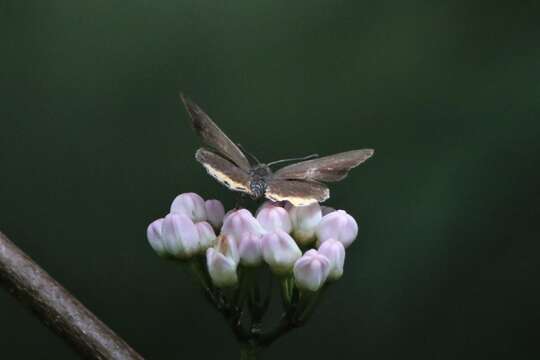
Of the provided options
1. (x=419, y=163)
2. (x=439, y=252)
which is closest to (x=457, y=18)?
(x=419, y=163)

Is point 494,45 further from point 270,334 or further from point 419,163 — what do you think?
point 270,334

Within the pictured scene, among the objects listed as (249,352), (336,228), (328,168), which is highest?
(328,168)

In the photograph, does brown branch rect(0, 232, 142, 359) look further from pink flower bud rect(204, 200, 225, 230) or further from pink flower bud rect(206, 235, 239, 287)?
pink flower bud rect(204, 200, 225, 230)

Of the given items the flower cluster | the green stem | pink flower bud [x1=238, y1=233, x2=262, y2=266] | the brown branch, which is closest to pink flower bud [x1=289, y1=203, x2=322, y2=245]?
the flower cluster

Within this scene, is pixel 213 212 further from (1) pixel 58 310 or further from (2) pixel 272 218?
(1) pixel 58 310

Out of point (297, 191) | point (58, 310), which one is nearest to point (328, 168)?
point (297, 191)

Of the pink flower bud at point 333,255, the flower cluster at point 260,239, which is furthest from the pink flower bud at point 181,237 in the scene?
the pink flower bud at point 333,255

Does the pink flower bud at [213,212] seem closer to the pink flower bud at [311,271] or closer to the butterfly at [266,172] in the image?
the butterfly at [266,172]
